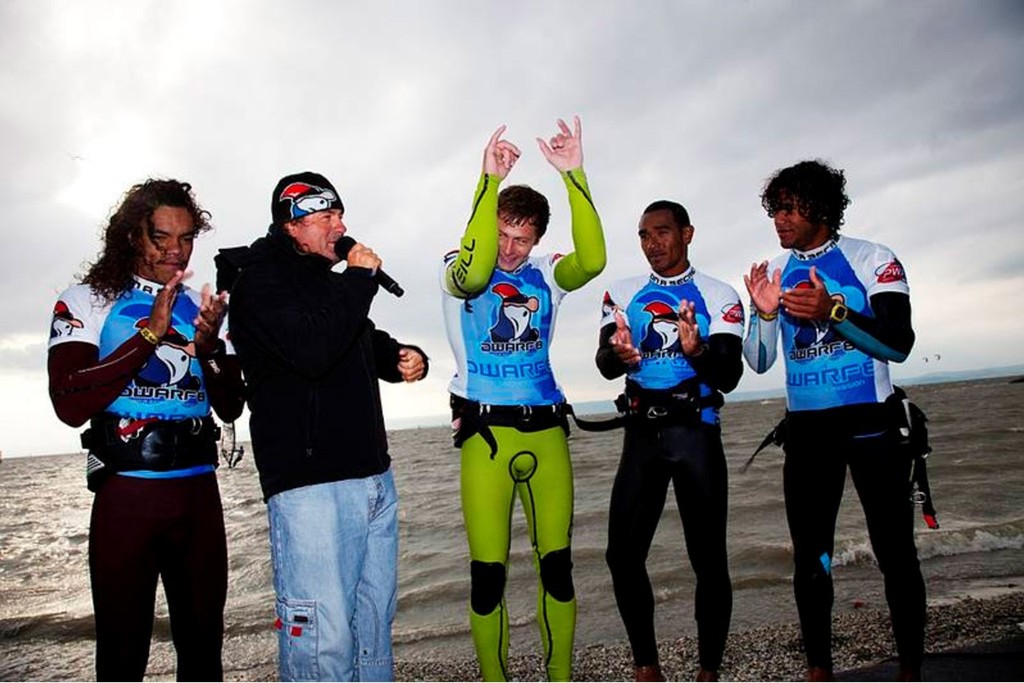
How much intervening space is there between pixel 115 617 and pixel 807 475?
13.3 ft

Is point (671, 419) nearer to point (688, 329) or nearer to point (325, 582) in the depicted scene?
point (688, 329)

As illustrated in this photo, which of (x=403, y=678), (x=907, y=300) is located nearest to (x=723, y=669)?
(x=403, y=678)

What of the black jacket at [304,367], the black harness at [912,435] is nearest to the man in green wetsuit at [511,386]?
the black jacket at [304,367]

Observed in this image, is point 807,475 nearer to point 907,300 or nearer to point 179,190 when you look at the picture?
point 907,300

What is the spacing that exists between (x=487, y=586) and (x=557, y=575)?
18.2 inches

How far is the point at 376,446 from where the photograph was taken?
10.1ft

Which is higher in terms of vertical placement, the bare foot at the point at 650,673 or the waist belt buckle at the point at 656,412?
the waist belt buckle at the point at 656,412

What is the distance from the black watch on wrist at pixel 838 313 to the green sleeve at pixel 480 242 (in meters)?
2.09

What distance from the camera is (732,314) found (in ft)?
14.6

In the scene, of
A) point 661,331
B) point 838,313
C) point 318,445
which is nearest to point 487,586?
point 318,445

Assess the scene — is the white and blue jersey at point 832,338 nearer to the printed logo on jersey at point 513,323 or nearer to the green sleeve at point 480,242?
the printed logo on jersey at point 513,323

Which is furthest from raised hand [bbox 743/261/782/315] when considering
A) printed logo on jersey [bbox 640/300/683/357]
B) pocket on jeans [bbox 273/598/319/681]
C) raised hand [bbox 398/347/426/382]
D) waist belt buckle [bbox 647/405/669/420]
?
pocket on jeans [bbox 273/598/319/681]

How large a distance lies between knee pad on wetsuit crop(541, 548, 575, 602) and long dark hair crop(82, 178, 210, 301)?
2.99 meters

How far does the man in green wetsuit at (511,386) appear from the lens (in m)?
4.02
